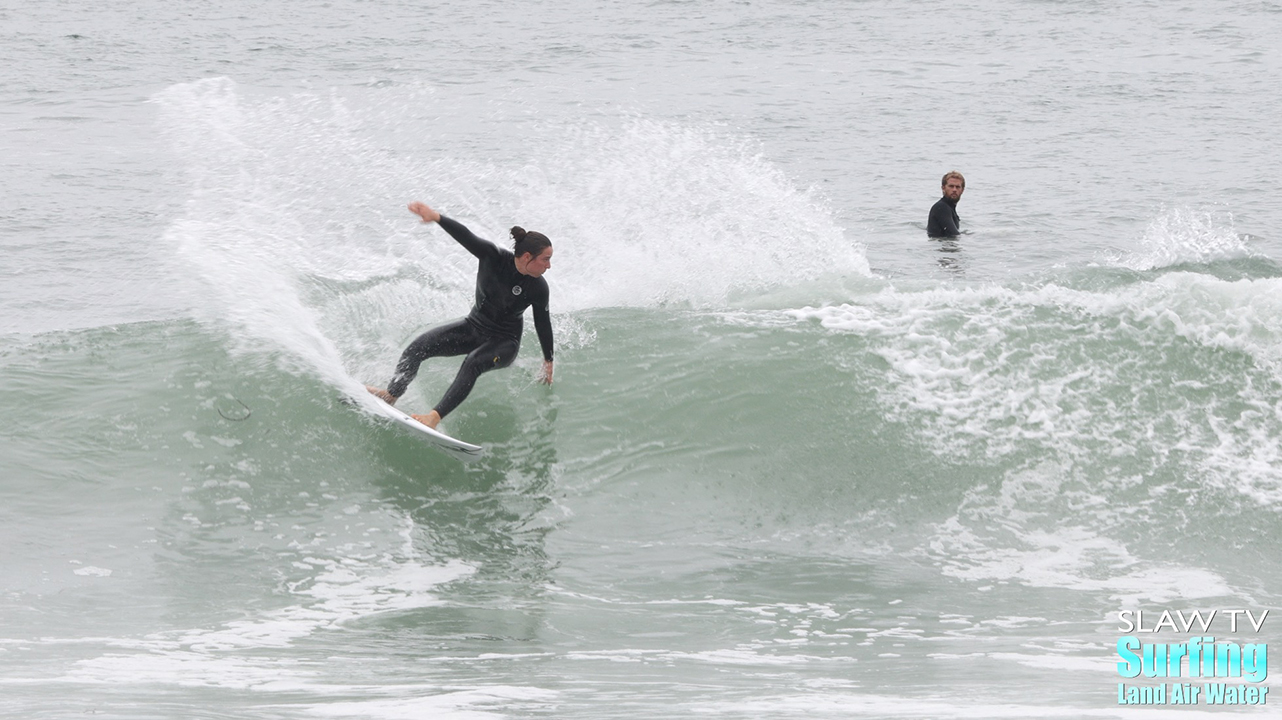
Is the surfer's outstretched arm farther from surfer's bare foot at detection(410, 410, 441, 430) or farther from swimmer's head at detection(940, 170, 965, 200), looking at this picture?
swimmer's head at detection(940, 170, 965, 200)

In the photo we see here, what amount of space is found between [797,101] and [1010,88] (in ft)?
17.1

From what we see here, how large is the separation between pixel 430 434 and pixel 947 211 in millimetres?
9960

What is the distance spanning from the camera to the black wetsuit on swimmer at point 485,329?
8.71 metres

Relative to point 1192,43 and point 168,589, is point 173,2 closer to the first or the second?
point 1192,43

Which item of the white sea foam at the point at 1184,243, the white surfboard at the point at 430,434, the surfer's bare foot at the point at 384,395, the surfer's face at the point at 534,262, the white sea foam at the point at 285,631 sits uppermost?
the white sea foam at the point at 1184,243

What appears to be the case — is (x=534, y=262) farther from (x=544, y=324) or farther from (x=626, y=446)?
(x=626, y=446)

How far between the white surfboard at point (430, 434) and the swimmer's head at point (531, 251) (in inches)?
48.9

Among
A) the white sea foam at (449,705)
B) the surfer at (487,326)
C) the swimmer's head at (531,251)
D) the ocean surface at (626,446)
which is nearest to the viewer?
the white sea foam at (449,705)

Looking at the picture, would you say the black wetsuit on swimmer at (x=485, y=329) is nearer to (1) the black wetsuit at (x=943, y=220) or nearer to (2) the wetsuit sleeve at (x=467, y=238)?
(2) the wetsuit sleeve at (x=467, y=238)

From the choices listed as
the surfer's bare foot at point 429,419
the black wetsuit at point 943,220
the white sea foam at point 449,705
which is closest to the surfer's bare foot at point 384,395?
the surfer's bare foot at point 429,419

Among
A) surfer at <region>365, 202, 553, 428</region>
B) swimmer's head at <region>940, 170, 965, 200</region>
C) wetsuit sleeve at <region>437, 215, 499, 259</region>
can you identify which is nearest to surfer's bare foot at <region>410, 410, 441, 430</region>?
surfer at <region>365, 202, 553, 428</region>

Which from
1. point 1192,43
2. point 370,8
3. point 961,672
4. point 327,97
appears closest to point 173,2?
point 370,8

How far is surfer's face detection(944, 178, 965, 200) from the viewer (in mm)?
16069

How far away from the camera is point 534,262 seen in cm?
850
